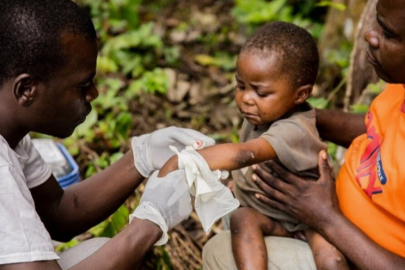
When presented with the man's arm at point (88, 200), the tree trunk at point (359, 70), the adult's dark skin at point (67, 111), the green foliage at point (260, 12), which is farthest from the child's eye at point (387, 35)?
the green foliage at point (260, 12)

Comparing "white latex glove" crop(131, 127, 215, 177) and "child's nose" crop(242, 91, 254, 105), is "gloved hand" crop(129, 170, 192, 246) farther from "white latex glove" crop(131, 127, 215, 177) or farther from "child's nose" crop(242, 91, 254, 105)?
"child's nose" crop(242, 91, 254, 105)

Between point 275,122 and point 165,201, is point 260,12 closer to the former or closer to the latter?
point 275,122

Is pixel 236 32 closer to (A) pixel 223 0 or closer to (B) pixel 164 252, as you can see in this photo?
(A) pixel 223 0

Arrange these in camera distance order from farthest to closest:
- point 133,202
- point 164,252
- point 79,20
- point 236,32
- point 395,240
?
point 236,32 → point 133,202 → point 164,252 → point 395,240 → point 79,20

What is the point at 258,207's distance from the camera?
7.90 feet

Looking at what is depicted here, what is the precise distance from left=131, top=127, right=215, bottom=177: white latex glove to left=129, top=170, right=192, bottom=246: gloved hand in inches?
10.0

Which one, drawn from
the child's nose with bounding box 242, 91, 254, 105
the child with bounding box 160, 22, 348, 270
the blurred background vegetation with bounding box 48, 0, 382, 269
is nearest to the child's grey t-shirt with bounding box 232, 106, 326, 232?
the child with bounding box 160, 22, 348, 270

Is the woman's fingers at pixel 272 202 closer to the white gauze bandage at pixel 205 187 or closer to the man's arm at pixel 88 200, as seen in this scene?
the white gauze bandage at pixel 205 187

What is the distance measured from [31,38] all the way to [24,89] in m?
0.16

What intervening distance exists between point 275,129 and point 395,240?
0.58 meters

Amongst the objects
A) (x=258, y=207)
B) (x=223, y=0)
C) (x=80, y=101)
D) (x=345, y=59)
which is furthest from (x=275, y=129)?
(x=223, y=0)

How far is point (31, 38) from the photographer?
1860mm

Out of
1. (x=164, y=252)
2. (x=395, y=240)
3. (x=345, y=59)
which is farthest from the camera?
(x=345, y=59)

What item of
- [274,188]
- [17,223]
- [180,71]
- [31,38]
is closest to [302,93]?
[274,188]
